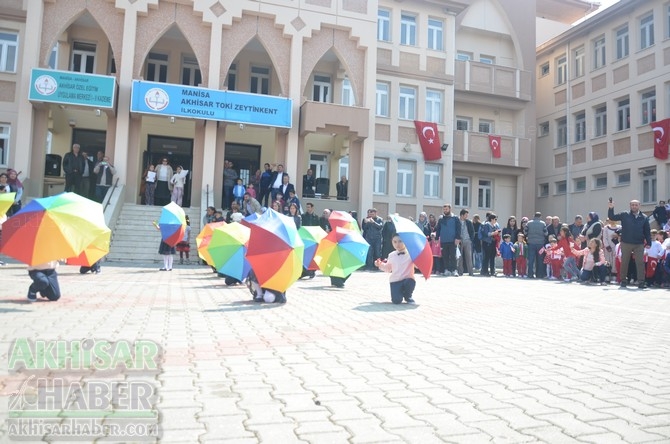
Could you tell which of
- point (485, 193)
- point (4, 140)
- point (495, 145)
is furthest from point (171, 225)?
point (485, 193)

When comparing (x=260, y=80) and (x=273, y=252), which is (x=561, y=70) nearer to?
(x=260, y=80)

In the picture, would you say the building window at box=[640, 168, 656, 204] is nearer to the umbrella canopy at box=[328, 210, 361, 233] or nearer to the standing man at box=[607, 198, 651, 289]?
the standing man at box=[607, 198, 651, 289]

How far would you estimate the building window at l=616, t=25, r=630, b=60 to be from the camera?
2820 cm

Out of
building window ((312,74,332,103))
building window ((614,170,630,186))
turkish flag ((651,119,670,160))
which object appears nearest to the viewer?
turkish flag ((651,119,670,160))

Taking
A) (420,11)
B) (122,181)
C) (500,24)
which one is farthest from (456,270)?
(500,24)

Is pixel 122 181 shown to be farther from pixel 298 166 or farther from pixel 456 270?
pixel 456 270

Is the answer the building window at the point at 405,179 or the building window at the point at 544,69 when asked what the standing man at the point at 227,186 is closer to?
the building window at the point at 405,179

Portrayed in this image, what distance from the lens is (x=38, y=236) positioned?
7.21m

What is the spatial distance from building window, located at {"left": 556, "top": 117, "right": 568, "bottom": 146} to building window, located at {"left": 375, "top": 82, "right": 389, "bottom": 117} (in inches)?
471

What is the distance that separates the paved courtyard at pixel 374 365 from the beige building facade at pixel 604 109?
20.3 meters

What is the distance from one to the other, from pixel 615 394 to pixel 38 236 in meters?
7.07

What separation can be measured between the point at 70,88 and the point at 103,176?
363 cm

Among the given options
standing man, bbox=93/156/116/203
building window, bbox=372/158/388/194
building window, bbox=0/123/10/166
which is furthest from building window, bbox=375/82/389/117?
building window, bbox=0/123/10/166

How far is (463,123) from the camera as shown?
31.9 metres
